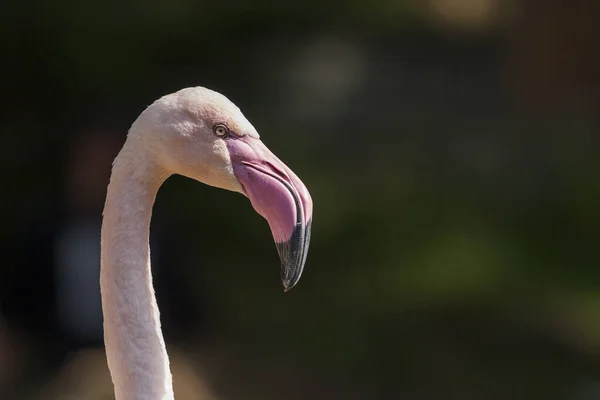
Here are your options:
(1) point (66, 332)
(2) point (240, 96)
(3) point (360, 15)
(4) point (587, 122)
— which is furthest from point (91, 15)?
(4) point (587, 122)

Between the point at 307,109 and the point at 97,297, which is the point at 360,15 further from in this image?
the point at 97,297

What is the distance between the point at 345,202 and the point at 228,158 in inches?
76.2

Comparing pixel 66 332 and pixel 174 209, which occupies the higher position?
pixel 174 209

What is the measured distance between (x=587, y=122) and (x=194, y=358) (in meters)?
1.63

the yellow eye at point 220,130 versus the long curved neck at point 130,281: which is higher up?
the yellow eye at point 220,130

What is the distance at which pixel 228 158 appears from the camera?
913 mm

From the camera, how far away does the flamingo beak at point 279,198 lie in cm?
88

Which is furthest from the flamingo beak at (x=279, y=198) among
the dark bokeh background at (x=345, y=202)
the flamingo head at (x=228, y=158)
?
the dark bokeh background at (x=345, y=202)

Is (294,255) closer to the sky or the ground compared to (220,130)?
closer to the ground

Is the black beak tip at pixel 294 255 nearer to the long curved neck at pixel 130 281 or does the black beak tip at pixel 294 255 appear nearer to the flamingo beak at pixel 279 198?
the flamingo beak at pixel 279 198

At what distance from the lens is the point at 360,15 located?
2779mm

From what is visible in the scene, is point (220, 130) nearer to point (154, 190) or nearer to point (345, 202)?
point (154, 190)

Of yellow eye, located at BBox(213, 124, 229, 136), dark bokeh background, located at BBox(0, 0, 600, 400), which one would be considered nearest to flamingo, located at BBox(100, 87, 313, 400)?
yellow eye, located at BBox(213, 124, 229, 136)

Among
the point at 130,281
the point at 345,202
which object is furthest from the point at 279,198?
the point at 345,202
